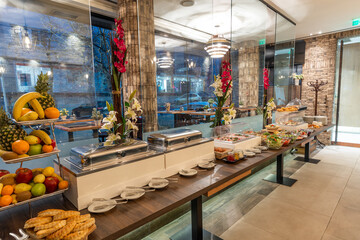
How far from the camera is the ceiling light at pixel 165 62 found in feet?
10.5

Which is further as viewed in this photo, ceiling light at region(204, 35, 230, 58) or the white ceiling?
the white ceiling

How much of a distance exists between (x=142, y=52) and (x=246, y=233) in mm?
2494

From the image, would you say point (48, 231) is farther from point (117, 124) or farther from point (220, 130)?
point (220, 130)

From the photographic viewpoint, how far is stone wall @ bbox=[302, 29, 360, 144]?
6.52m

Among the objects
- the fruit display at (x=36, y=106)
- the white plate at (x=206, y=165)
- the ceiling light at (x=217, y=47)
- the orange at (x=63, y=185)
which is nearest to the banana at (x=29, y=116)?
the fruit display at (x=36, y=106)

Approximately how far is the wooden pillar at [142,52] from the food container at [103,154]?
45.4 inches

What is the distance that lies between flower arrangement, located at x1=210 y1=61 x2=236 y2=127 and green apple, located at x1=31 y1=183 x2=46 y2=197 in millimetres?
2280

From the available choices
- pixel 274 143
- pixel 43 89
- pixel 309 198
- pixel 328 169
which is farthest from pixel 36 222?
pixel 328 169

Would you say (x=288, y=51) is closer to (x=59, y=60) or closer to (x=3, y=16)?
(x=59, y=60)

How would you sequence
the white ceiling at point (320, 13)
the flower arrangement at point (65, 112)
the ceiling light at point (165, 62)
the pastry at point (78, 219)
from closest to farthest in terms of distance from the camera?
the pastry at point (78, 219) → the flower arrangement at point (65, 112) → the ceiling light at point (165, 62) → the white ceiling at point (320, 13)

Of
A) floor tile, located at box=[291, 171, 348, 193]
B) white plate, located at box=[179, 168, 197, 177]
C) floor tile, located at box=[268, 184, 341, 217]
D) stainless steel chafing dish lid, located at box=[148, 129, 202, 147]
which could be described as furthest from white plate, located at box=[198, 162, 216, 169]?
floor tile, located at box=[291, 171, 348, 193]

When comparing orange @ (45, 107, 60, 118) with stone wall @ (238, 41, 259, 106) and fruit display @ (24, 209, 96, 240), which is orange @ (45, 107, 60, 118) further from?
stone wall @ (238, 41, 259, 106)

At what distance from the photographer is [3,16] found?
2178 millimetres

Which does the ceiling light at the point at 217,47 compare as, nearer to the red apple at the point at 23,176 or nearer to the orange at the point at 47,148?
the orange at the point at 47,148
